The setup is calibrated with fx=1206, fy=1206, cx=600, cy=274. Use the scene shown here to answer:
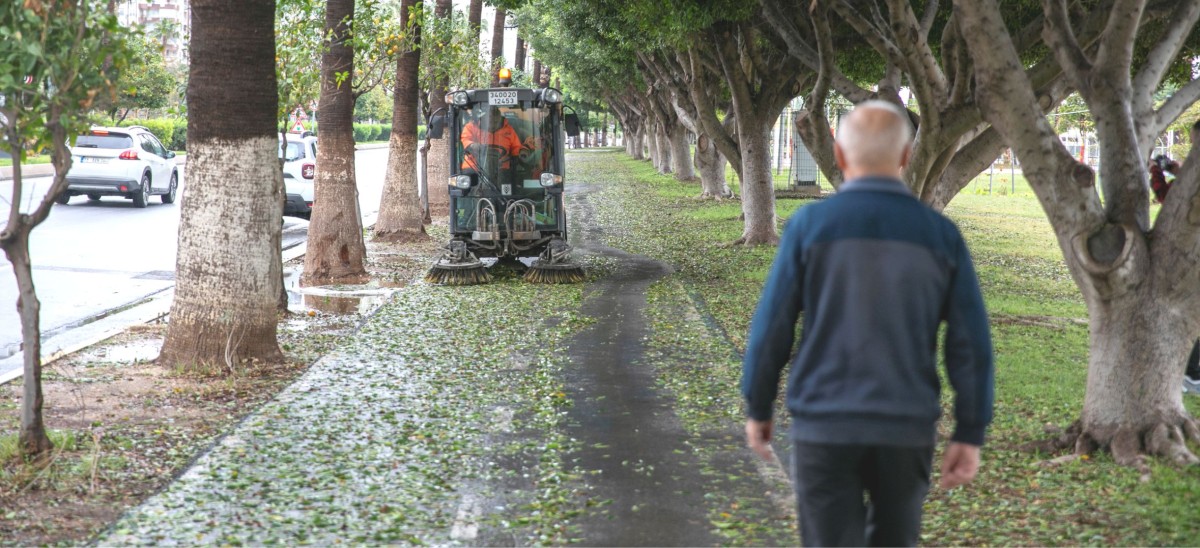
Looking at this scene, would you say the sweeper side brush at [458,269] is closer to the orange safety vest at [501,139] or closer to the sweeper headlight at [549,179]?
the orange safety vest at [501,139]

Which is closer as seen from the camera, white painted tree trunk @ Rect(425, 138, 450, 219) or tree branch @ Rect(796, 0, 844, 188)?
tree branch @ Rect(796, 0, 844, 188)

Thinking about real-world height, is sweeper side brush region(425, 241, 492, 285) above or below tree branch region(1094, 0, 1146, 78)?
below

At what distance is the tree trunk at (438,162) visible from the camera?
27281mm

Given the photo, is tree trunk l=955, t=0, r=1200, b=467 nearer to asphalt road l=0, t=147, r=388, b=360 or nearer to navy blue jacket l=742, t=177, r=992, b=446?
navy blue jacket l=742, t=177, r=992, b=446

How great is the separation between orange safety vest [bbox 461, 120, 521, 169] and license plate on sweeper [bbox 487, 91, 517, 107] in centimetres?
29

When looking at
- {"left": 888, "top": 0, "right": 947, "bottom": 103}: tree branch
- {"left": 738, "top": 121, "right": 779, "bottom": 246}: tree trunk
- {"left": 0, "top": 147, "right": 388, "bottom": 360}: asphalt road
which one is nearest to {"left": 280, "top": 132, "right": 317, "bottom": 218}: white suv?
{"left": 0, "top": 147, "right": 388, "bottom": 360}: asphalt road

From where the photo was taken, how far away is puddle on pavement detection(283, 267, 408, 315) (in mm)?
14969

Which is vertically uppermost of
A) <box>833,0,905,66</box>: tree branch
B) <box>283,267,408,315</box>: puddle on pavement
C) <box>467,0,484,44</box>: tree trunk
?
<box>467,0,484,44</box>: tree trunk

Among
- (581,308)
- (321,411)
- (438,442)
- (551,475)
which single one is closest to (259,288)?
(321,411)

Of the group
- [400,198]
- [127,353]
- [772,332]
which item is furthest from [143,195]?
[772,332]

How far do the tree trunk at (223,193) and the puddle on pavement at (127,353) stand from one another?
63cm

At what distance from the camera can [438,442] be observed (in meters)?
8.23

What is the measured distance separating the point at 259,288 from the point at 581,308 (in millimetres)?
5219

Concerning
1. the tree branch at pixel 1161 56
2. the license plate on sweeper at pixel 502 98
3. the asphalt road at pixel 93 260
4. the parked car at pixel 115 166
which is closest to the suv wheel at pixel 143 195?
the parked car at pixel 115 166
